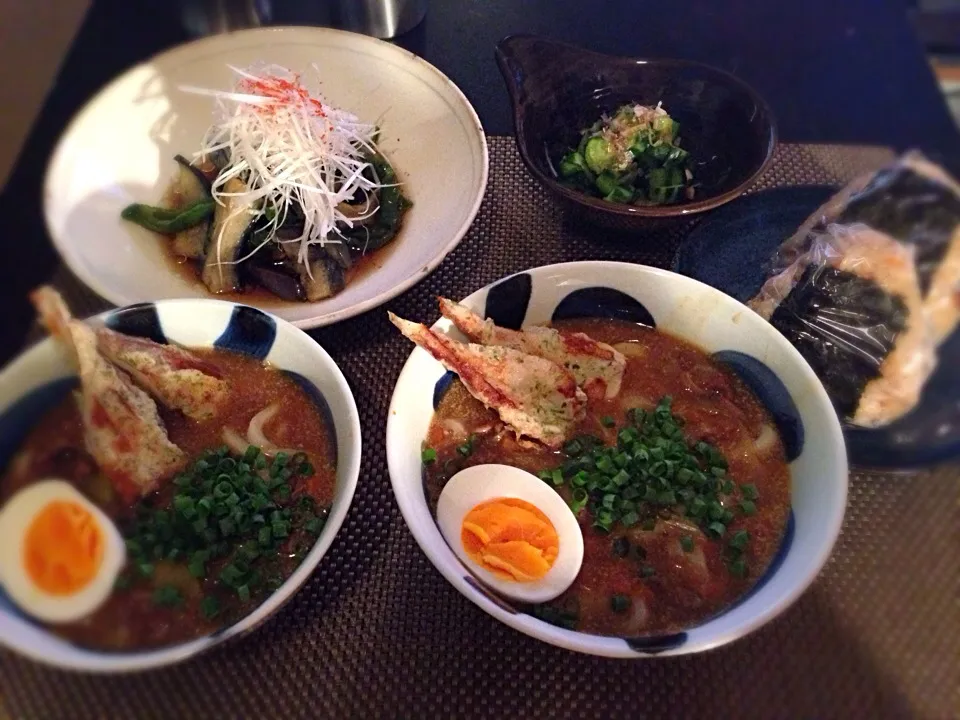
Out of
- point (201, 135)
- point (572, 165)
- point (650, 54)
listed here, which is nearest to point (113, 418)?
point (201, 135)

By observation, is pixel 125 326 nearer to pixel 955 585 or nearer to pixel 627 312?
pixel 627 312

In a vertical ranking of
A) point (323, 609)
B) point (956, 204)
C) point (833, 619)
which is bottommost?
point (323, 609)

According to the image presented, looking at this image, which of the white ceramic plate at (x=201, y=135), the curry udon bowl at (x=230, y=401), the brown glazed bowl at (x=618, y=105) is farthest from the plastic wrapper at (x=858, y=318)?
the curry udon bowl at (x=230, y=401)

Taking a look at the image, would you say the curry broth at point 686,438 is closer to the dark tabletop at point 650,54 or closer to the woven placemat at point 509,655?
the woven placemat at point 509,655

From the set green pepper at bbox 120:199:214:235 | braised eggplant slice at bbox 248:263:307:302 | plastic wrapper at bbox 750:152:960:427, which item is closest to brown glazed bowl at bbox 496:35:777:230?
plastic wrapper at bbox 750:152:960:427

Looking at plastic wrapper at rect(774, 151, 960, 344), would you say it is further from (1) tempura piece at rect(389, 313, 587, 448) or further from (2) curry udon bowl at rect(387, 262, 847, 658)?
(1) tempura piece at rect(389, 313, 587, 448)

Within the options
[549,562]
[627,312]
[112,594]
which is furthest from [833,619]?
[112,594]
